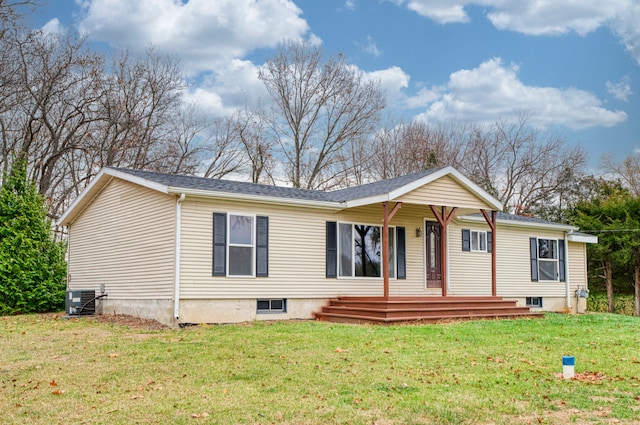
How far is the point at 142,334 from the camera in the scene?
12.3 metres

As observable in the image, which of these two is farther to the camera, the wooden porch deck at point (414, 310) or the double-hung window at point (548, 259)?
the double-hung window at point (548, 259)

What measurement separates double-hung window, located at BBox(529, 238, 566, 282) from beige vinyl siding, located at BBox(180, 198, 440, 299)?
5.31 meters

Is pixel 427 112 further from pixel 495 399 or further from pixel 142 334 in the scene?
pixel 495 399

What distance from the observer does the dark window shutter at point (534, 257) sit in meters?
21.2

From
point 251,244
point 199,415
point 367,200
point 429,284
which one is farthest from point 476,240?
point 199,415

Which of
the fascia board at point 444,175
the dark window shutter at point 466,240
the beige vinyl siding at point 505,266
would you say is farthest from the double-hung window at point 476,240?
the fascia board at point 444,175

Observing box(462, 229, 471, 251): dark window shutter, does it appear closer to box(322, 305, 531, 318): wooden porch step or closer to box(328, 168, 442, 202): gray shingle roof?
box(322, 305, 531, 318): wooden porch step

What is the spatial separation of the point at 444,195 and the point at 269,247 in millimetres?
4805

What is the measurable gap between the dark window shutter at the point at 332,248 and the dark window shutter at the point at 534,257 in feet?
27.1

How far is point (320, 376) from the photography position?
7.94m

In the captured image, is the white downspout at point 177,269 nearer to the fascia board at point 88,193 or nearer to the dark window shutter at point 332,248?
the fascia board at point 88,193

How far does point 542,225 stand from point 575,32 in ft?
25.4

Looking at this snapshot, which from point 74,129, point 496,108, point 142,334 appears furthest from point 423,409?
point 496,108

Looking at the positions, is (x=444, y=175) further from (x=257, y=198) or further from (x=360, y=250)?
(x=257, y=198)
